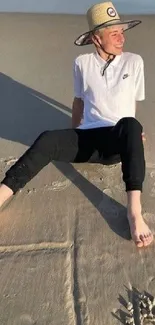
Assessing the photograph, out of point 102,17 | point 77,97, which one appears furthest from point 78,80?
point 102,17

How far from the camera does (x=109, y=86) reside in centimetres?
309

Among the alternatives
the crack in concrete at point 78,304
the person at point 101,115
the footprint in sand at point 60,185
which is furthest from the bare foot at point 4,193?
the crack in concrete at point 78,304

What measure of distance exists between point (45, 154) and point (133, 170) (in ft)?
1.45

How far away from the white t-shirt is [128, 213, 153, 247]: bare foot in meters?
0.61

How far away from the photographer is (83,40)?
3168 mm

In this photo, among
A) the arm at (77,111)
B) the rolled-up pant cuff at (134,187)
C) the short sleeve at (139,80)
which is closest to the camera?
the rolled-up pant cuff at (134,187)

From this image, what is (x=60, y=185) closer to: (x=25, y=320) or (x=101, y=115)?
(x=101, y=115)

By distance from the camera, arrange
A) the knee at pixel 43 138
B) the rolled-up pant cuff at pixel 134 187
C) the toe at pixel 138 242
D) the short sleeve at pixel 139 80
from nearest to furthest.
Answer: the toe at pixel 138 242
the rolled-up pant cuff at pixel 134 187
the knee at pixel 43 138
the short sleeve at pixel 139 80

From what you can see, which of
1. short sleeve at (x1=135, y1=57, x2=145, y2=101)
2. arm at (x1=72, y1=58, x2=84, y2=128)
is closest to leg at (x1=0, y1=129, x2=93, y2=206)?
arm at (x1=72, y1=58, x2=84, y2=128)

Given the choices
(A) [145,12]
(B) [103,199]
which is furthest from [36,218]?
(A) [145,12]

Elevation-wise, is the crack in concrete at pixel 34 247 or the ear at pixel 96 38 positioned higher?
the ear at pixel 96 38

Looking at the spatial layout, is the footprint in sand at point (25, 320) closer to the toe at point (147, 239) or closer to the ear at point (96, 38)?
the toe at point (147, 239)

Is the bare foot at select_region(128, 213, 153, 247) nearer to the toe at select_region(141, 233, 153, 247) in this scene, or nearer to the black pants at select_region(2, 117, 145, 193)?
the toe at select_region(141, 233, 153, 247)

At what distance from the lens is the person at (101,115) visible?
9.23 ft
